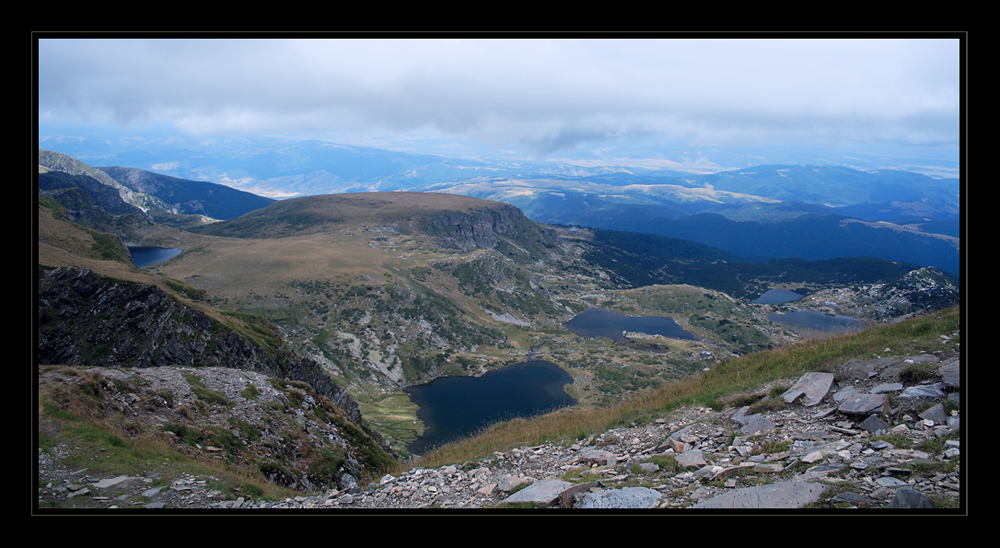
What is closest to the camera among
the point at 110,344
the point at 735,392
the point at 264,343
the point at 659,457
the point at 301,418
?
the point at 659,457

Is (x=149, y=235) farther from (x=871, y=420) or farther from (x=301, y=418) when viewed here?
(x=871, y=420)

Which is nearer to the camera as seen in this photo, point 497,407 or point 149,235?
point 497,407

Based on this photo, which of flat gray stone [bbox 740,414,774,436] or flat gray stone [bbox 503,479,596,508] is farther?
flat gray stone [bbox 740,414,774,436]

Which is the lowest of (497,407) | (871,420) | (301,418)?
(497,407)

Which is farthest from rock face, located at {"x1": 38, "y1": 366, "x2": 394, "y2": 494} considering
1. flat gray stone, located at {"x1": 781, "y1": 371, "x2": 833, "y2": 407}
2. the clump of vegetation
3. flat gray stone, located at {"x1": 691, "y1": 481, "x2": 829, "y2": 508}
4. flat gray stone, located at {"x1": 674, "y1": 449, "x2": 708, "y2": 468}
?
the clump of vegetation

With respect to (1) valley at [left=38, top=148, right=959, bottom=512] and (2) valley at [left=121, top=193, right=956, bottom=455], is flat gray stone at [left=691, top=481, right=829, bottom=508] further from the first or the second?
(2) valley at [left=121, top=193, right=956, bottom=455]

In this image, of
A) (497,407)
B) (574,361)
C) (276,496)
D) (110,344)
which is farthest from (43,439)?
(574,361)

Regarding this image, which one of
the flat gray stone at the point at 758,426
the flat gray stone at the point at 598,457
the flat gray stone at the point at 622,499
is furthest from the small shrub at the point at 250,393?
the flat gray stone at the point at 758,426
